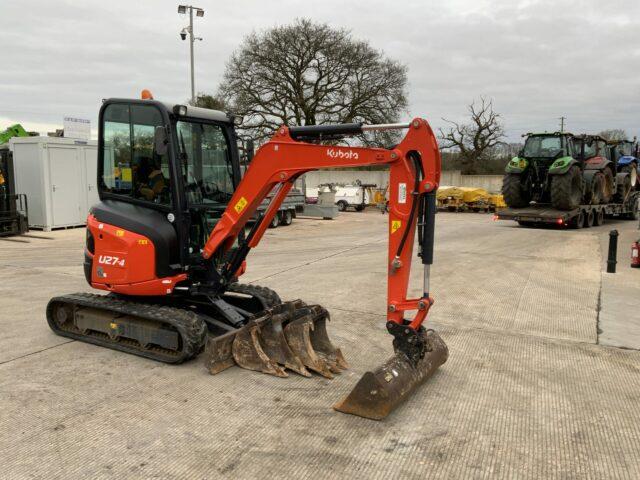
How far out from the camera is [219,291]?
5.78 metres

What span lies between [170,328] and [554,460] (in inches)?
140

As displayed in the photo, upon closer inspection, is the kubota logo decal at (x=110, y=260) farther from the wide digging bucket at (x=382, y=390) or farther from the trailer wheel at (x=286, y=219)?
the trailer wheel at (x=286, y=219)

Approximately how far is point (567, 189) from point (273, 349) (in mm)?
14858

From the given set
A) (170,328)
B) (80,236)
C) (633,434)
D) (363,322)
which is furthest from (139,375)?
(80,236)

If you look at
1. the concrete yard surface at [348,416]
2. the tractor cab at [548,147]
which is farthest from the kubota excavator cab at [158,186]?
the tractor cab at [548,147]

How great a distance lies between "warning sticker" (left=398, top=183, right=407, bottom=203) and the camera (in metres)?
4.45

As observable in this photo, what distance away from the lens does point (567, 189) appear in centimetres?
1712

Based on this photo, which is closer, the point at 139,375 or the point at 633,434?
the point at 633,434

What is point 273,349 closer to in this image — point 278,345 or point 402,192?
point 278,345

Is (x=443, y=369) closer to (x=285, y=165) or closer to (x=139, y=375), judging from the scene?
(x=285, y=165)

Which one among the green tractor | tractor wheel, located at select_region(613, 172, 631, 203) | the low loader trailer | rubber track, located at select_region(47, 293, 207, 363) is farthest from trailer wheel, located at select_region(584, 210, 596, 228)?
rubber track, located at select_region(47, 293, 207, 363)

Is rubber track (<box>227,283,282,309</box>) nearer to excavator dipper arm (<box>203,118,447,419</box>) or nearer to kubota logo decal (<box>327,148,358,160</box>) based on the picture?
excavator dipper arm (<box>203,118,447,419</box>)

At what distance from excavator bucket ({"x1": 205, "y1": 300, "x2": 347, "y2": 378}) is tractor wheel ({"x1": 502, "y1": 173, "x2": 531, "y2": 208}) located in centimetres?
1506

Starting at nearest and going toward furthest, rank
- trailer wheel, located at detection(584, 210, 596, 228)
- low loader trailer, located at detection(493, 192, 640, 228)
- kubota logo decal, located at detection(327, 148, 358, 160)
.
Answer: kubota logo decal, located at detection(327, 148, 358, 160) < low loader trailer, located at detection(493, 192, 640, 228) < trailer wheel, located at detection(584, 210, 596, 228)
